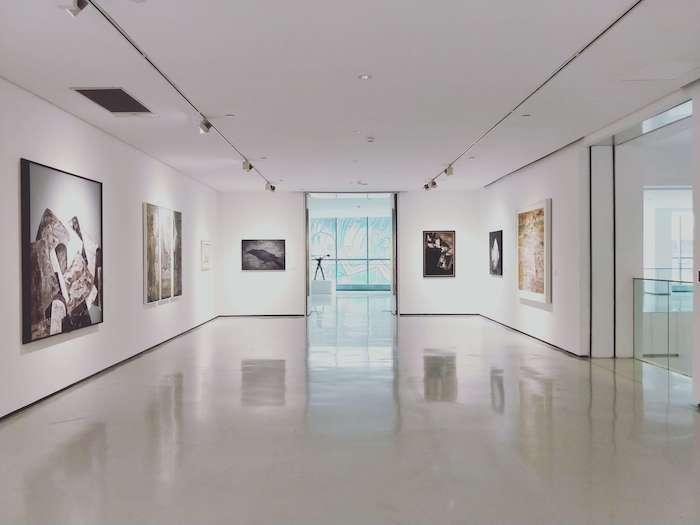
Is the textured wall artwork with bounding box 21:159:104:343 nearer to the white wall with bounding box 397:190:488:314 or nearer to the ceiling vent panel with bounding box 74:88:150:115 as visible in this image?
the ceiling vent panel with bounding box 74:88:150:115

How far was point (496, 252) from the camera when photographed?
17.6 m

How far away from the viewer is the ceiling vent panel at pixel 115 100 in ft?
25.7

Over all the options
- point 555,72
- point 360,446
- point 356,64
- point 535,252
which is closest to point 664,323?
point 535,252

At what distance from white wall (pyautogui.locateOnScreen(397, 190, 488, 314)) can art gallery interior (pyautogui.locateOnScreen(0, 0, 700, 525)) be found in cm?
342

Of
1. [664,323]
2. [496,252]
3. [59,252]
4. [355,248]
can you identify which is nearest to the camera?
[59,252]

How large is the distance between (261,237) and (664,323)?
1270cm

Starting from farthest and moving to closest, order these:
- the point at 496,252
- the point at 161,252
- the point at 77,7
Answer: the point at 496,252 < the point at 161,252 < the point at 77,7

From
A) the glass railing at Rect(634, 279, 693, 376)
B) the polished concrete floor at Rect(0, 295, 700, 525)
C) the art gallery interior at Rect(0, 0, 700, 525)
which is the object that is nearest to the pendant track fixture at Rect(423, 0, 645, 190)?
the art gallery interior at Rect(0, 0, 700, 525)

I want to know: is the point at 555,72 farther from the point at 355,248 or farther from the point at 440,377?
the point at 355,248

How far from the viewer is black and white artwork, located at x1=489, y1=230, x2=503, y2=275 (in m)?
17.1

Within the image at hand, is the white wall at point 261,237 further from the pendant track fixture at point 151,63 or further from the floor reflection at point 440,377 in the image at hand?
the floor reflection at point 440,377

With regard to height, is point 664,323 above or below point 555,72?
below

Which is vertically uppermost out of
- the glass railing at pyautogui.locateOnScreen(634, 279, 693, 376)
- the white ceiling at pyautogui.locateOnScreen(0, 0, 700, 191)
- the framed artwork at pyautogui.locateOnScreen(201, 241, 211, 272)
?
the white ceiling at pyautogui.locateOnScreen(0, 0, 700, 191)

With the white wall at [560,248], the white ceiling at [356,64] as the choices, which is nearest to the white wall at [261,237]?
the white wall at [560,248]
